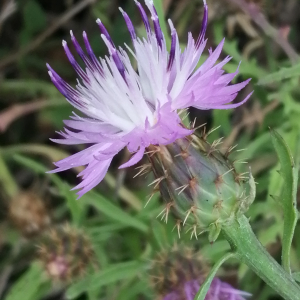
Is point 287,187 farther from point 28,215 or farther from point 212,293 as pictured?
point 28,215

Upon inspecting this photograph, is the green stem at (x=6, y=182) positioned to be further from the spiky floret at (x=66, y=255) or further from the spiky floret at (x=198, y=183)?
the spiky floret at (x=198, y=183)

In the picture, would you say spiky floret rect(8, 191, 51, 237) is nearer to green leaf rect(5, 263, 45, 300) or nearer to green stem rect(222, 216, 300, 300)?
green leaf rect(5, 263, 45, 300)

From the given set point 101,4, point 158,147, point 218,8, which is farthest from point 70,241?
point 101,4

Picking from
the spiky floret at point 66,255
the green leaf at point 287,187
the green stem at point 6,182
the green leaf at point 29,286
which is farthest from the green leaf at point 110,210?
the green leaf at point 287,187

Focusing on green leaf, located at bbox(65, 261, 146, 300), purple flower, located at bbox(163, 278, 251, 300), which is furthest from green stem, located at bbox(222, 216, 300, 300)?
green leaf, located at bbox(65, 261, 146, 300)

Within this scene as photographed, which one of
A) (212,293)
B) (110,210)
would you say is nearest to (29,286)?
(110,210)
